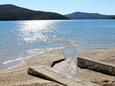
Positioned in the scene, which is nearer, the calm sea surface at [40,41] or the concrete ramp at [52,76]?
the concrete ramp at [52,76]

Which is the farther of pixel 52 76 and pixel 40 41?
pixel 40 41

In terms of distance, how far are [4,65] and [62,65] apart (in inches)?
376

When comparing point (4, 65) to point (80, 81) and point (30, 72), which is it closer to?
point (30, 72)

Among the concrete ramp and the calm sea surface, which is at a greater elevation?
the concrete ramp

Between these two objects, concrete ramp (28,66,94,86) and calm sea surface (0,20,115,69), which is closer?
concrete ramp (28,66,94,86)

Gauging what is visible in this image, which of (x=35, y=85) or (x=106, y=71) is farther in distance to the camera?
(x=106, y=71)

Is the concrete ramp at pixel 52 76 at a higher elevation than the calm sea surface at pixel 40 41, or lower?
higher

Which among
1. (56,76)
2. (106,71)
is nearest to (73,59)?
(106,71)

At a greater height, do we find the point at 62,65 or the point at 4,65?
the point at 62,65

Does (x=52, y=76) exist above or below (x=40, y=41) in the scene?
above

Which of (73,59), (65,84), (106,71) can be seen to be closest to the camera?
(65,84)

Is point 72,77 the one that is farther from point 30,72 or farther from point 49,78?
point 30,72

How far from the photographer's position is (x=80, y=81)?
355 inches

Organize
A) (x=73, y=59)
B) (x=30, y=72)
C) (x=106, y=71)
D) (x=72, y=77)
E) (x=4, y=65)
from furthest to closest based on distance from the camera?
1. (x=4, y=65)
2. (x=73, y=59)
3. (x=106, y=71)
4. (x=30, y=72)
5. (x=72, y=77)
